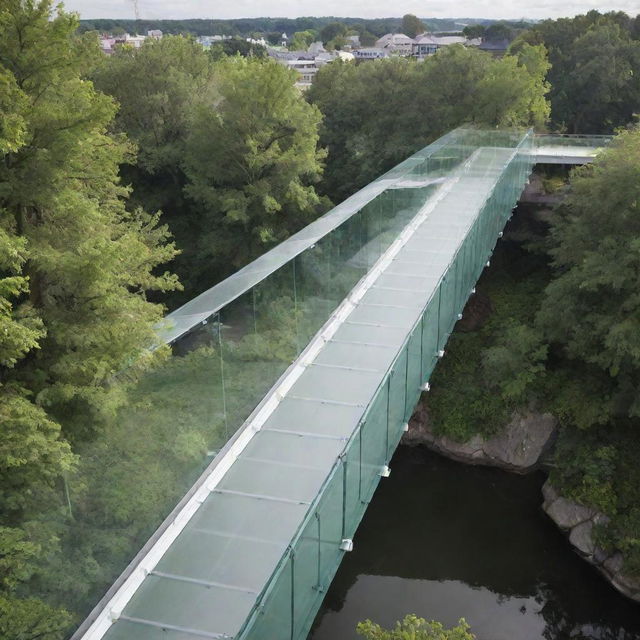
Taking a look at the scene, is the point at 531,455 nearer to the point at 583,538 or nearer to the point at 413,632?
the point at 583,538

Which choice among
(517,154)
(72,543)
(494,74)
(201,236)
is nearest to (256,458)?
(72,543)

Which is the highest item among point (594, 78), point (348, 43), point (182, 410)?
point (348, 43)

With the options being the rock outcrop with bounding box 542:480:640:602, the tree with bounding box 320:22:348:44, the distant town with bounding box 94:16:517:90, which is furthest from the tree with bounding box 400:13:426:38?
the rock outcrop with bounding box 542:480:640:602

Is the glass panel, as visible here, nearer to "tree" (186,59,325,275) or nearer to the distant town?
"tree" (186,59,325,275)

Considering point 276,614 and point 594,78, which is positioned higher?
point 594,78

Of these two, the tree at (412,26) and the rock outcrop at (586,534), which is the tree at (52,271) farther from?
the tree at (412,26)

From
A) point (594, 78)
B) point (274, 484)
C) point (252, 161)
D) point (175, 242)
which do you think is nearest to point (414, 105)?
point (252, 161)

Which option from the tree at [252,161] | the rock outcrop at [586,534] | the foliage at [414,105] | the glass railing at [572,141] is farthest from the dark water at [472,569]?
the foliage at [414,105]

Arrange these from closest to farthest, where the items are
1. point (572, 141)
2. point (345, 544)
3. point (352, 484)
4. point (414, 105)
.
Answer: point (345, 544)
point (352, 484)
point (572, 141)
point (414, 105)
